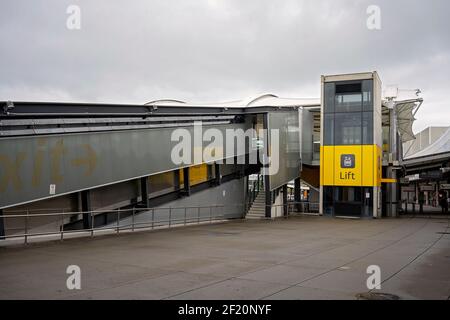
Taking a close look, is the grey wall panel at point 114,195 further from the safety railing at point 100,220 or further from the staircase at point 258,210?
the staircase at point 258,210

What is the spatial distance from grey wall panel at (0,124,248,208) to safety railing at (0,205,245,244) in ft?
3.09

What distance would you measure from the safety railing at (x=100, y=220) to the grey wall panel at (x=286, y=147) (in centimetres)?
353

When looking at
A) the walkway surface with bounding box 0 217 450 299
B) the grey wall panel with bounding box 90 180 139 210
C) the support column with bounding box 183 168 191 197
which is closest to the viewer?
the walkway surface with bounding box 0 217 450 299

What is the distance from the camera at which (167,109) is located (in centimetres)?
2170

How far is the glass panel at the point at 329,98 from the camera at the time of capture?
96.7 feet

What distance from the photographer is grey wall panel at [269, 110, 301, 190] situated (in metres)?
27.2

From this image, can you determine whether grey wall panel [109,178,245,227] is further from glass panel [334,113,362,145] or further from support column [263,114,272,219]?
glass panel [334,113,362,145]

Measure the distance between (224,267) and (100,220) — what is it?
410 inches

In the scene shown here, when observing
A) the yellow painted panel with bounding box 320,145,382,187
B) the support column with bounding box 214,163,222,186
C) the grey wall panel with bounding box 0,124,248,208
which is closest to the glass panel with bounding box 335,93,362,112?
the yellow painted panel with bounding box 320,145,382,187

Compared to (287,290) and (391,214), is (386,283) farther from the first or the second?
(391,214)

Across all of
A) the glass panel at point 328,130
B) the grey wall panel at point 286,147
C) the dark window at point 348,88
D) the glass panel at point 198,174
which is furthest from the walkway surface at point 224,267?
the dark window at point 348,88

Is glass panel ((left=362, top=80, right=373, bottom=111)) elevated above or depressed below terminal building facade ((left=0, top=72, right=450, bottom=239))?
above

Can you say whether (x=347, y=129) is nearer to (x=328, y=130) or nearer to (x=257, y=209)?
(x=328, y=130)
